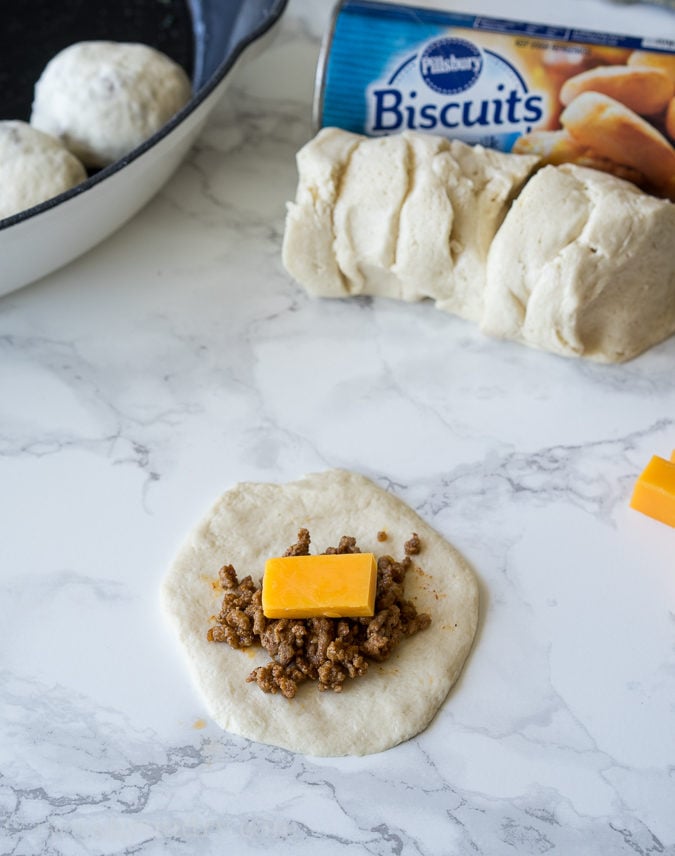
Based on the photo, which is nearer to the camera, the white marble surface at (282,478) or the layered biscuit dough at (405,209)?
the white marble surface at (282,478)

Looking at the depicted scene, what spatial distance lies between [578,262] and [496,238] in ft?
0.44

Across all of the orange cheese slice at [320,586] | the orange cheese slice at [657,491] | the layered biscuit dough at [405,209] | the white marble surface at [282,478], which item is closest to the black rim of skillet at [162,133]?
the layered biscuit dough at [405,209]

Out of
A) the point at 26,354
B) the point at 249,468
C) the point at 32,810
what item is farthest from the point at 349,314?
the point at 32,810

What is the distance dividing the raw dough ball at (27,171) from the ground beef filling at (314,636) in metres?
0.70

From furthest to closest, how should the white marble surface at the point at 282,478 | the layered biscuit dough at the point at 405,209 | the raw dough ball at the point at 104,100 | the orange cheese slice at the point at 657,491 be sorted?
the raw dough ball at the point at 104,100 → the layered biscuit dough at the point at 405,209 → the orange cheese slice at the point at 657,491 → the white marble surface at the point at 282,478

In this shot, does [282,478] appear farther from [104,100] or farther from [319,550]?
[104,100]

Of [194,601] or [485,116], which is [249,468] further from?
[485,116]

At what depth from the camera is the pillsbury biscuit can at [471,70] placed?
5.40 feet

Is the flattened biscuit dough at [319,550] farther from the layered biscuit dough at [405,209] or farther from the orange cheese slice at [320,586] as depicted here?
the layered biscuit dough at [405,209]

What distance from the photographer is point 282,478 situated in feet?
5.12

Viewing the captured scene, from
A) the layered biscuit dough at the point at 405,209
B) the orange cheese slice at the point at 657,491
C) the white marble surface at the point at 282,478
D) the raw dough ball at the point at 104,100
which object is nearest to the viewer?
the white marble surface at the point at 282,478

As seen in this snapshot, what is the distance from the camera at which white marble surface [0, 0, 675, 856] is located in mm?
1271

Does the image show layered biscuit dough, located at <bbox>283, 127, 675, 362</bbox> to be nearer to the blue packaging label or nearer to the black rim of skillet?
the blue packaging label

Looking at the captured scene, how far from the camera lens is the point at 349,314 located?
5.74ft
